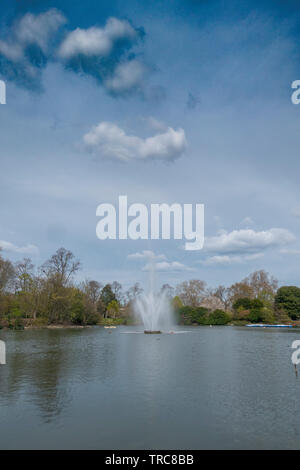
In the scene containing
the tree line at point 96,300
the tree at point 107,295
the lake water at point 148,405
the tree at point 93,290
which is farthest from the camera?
the tree at point 107,295

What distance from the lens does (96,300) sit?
369ft

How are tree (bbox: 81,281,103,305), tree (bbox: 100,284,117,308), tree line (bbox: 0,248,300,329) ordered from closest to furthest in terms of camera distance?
tree line (bbox: 0,248,300,329), tree (bbox: 81,281,103,305), tree (bbox: 100,284,117,308)

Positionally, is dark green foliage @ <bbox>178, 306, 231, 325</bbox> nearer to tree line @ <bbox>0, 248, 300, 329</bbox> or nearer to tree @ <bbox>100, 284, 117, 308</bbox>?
tree line @ <bbox>0, 248, 300, 329</bbox>

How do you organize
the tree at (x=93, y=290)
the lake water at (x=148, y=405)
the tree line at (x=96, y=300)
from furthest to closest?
the tree at (x=93, y=290) → the tree line at (x=96, y=300) → the lake water at (x=148, y=405)

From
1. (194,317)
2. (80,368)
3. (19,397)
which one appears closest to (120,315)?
(194,317)

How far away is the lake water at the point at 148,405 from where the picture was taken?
38.6 feet

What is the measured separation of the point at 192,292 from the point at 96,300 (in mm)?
33772

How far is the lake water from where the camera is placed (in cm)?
1177

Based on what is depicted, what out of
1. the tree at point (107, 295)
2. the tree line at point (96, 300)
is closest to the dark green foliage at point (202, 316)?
the tree line at point (96, 300)

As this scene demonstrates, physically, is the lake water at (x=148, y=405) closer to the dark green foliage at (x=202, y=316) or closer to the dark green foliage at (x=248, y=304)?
the dark green foliage at (x=248, y=304)

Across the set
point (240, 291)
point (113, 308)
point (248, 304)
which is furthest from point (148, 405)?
point (240, 291)

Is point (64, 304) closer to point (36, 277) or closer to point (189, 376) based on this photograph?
point (36, 277)

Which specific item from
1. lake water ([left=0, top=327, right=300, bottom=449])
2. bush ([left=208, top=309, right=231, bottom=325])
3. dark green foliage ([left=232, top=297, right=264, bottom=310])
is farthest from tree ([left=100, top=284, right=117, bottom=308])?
lake water ([left=0, top=327, right=300, bottom=449])
